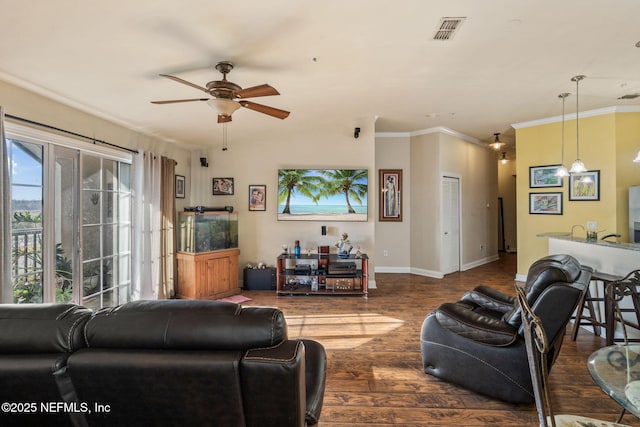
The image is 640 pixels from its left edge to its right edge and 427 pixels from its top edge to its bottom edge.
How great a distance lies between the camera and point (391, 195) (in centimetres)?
658

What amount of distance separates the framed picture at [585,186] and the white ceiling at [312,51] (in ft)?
4.10

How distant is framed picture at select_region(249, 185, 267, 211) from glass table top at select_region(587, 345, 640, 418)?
4.74 meters

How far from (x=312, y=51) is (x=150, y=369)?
2.68 metres

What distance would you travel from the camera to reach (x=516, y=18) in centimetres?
242

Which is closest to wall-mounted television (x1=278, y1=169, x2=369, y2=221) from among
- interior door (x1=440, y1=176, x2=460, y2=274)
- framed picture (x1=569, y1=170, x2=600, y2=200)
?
interior door (x1=440, y1=176, x2=460, y2=274)

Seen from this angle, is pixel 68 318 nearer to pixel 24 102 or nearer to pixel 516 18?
pixel 24 102

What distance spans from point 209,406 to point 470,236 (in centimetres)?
710

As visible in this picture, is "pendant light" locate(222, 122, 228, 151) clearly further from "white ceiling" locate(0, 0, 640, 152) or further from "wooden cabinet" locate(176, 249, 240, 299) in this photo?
"wooden cabinet" locate(176, 249, 240, 299)

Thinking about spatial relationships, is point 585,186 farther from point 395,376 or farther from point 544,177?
point 395,376

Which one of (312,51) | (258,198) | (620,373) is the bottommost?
(620,373)

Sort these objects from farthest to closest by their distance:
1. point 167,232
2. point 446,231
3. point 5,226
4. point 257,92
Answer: point 446,231, point 167,232, point 257,92, point 5,226

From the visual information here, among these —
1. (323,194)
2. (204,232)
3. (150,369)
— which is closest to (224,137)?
(204,232)

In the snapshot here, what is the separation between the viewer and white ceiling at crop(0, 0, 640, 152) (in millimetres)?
2113

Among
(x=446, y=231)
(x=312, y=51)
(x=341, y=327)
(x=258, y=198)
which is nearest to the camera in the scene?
(x=312, y=51)
